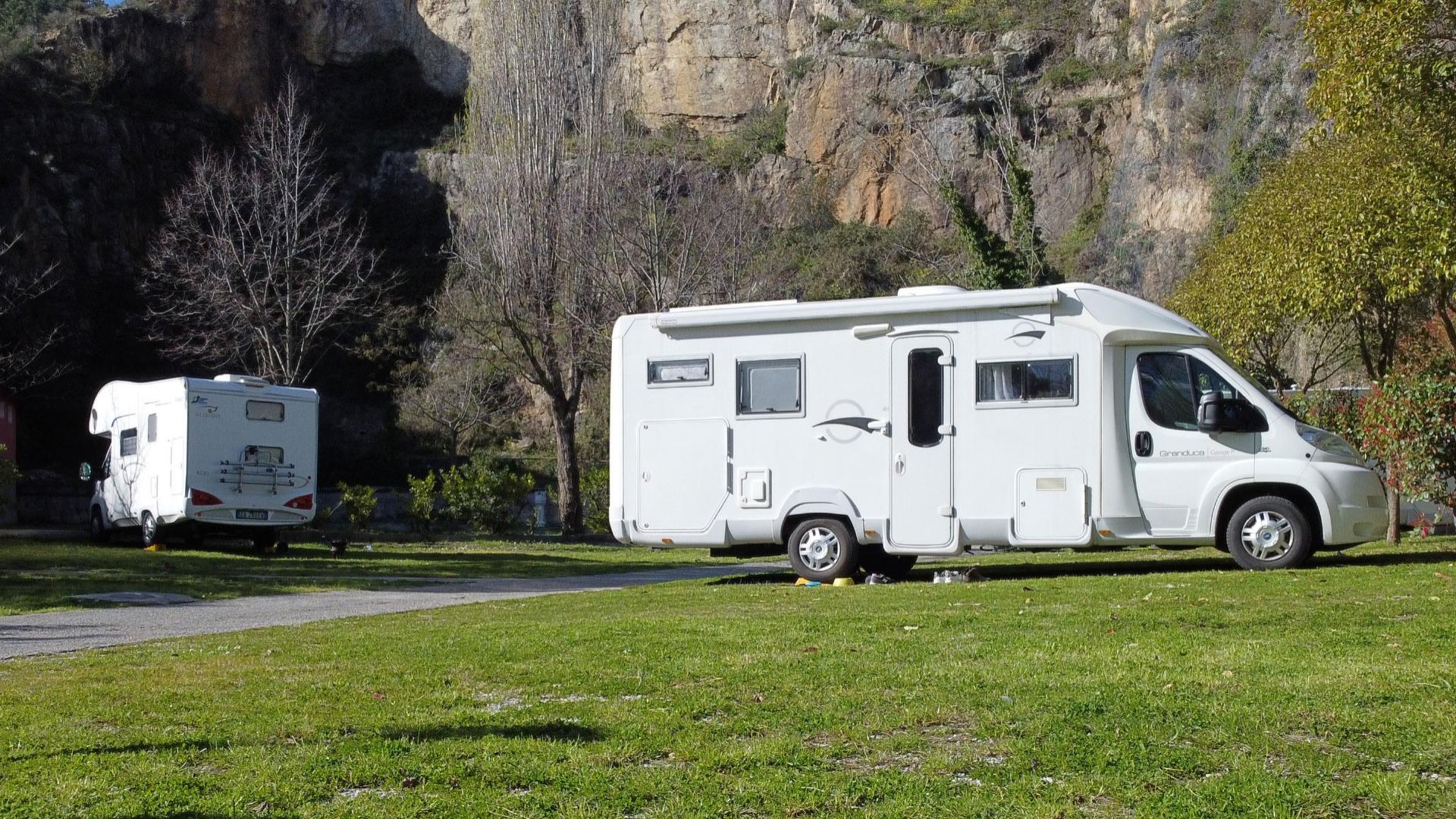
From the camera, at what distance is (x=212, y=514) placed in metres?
21.9

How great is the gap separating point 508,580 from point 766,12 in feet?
186

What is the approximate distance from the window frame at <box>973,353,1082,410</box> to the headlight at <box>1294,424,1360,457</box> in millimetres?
1988

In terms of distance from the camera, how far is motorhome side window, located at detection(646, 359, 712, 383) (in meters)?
14.2

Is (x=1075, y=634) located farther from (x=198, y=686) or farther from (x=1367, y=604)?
(x=198, y=686)

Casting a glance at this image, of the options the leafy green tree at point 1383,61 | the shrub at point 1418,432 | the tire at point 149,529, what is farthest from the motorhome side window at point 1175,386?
the tire at point 149,529

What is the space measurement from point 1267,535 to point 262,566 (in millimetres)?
13560

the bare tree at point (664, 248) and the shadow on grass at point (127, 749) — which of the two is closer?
the shadow on grass at point (127, 749)

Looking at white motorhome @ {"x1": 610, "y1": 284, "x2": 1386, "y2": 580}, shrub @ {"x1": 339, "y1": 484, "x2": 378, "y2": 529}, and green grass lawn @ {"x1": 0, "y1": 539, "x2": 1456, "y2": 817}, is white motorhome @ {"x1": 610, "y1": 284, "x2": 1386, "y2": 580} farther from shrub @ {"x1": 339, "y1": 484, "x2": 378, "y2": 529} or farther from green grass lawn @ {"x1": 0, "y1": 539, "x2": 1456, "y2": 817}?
shrub @ {"x1": 339, "y1": 484, "x2": 378, "y2": 529}

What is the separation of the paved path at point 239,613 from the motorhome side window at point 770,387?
3219 mm

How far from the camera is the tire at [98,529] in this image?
25016mm

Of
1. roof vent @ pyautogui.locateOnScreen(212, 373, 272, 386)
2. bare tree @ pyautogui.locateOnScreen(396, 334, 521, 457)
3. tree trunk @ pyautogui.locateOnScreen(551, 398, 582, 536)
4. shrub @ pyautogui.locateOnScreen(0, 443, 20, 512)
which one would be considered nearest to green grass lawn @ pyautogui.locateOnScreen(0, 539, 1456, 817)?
roof vent @ pyautogui.locateOnScreen(212, 373, 272, 386)

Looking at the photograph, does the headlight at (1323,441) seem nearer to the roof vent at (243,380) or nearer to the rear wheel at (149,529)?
the roof vent at (243,380)

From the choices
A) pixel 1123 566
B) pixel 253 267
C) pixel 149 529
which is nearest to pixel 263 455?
pixel 149 529

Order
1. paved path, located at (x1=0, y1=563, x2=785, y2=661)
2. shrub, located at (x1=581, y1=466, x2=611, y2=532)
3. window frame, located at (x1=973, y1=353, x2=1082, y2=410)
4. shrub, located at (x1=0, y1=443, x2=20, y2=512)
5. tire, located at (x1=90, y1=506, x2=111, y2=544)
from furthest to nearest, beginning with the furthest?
shrub, located at (x1=581, y1=466, x2=611, y2=532)
tire, located at (x1=90, y1=506, x2=111, y2=544)
shrub, located at (x1=0, y1=443, x2=20, y2=512)
window frame, located at (x1=973, y1=353, x2=1082, y2=410)
paved path, located at (x1=0, y1=563, x2=785, y2=661)
